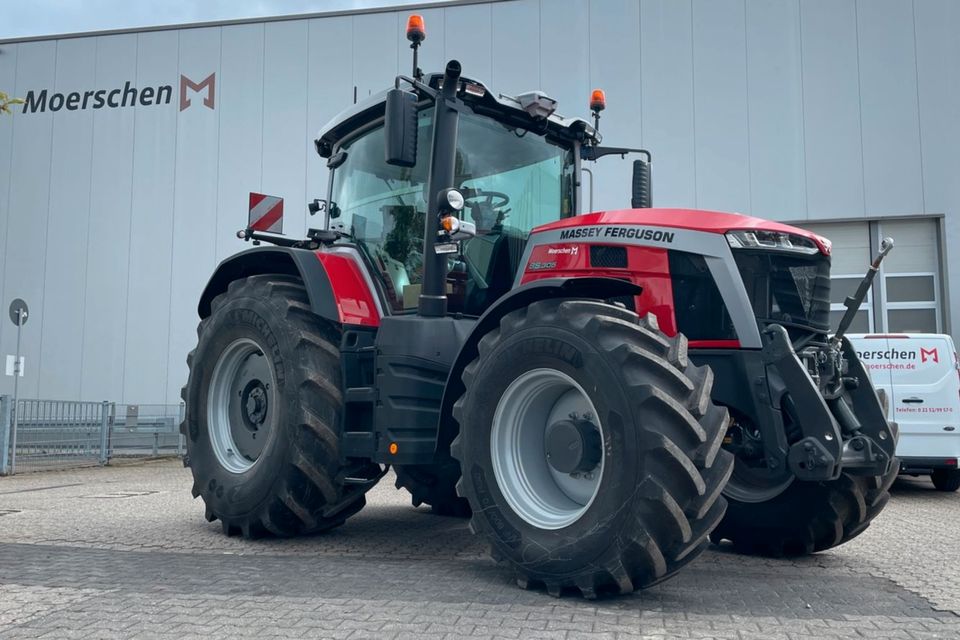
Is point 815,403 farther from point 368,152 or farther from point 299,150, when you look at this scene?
point 299,150

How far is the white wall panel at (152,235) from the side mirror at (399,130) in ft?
43.9

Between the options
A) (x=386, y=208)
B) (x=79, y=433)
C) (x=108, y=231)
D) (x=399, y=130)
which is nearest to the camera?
(x=399, y=130)

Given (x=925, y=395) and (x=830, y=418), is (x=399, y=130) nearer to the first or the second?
(x=830, y=418)

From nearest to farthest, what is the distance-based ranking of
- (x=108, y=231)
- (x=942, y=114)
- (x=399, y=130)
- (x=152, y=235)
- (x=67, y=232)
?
(x=399, y=130) < (x=942, y=114) < (x=152, y=235) < (x=108, y=231) < (x=67, y=232)

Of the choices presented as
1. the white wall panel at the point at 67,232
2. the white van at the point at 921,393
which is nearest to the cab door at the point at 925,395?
the white van at the point at 921,393

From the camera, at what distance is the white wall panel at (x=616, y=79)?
15758mm

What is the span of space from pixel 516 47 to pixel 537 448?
1309cm

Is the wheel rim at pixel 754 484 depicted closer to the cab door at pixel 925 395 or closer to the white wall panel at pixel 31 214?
the cab door at pixel 925 395

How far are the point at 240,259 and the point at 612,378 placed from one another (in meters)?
3.49

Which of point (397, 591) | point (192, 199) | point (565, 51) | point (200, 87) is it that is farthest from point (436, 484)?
point (200, 87)

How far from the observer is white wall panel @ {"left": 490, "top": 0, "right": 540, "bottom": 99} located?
635 inches

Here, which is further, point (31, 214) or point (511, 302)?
point (31, 214)

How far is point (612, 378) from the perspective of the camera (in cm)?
388

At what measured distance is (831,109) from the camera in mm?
15195
